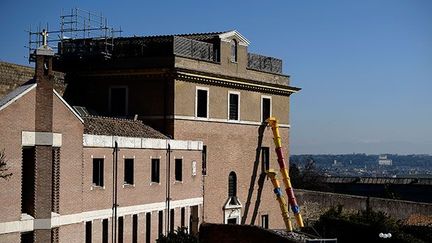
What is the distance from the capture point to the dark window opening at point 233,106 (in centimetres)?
4453

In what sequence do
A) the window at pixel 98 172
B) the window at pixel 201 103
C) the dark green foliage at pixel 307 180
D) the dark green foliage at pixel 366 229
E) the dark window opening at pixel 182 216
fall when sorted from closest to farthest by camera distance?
1. the window at pixel 98 172
2. the dark window opening at pixel 182 216
3. the dark green foliage at pixel 366 229
4. the window at pixel 201 103
5. the dark green foliage at pixel 307 180

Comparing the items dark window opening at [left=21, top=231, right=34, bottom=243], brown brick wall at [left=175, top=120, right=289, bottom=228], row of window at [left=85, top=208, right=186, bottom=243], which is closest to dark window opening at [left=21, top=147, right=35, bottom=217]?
dark window opening at [left=21, top=231, right=34, bottom=243]

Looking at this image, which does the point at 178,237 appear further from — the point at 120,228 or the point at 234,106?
the point at 234,106

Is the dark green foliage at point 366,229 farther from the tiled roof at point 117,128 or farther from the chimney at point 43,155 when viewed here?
the chimney at point 43,155

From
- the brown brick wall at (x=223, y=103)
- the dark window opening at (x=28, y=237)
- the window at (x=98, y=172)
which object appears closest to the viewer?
the dark window opening at (x=28, y=237)

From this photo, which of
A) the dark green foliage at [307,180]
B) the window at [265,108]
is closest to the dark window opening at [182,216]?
the window at [265,108]

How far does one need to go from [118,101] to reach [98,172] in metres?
10.2

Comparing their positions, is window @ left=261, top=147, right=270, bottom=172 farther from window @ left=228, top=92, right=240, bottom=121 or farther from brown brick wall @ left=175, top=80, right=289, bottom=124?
window @ left=228, top=92, right=240, bottom=121

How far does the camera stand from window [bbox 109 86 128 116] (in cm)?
4028

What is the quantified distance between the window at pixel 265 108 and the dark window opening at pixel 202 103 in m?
6.18

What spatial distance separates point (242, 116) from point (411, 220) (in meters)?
15.0

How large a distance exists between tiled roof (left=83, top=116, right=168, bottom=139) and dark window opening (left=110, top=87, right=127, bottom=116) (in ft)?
7.40

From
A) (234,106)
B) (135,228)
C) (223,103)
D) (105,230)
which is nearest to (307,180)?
(234,106)

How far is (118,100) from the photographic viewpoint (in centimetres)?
4053
